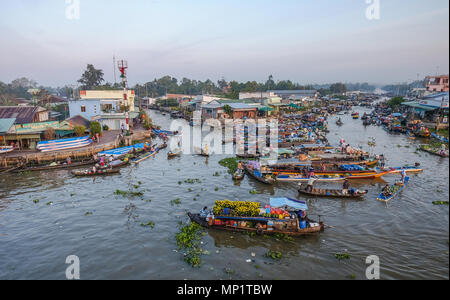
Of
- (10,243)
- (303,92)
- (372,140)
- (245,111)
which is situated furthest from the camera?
(303,92)

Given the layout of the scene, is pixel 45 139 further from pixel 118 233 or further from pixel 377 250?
pixel 377 250

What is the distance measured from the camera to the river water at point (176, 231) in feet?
41.6

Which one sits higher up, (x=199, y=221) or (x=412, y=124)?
(x=412, y=124)

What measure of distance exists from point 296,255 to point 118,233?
34.7ft

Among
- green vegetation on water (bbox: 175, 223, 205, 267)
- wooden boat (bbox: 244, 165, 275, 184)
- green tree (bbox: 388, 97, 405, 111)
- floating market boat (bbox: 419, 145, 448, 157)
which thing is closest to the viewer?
green vegetation on water (bbox: 175, 223, 205, 267)

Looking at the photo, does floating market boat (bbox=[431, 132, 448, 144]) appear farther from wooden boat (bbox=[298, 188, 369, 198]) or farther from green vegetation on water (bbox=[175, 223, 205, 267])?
green vegetation on water (bbox=[175, 223, 205, 267])

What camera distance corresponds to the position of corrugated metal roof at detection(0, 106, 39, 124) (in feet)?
107

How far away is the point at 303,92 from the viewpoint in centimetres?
10581

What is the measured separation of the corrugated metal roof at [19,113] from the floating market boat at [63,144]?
5.96 metres

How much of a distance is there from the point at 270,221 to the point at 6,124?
32.7 m

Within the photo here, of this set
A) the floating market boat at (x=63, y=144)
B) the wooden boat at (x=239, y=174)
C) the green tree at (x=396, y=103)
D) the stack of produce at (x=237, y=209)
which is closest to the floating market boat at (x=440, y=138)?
the wooden boat at (x=239, y=174)

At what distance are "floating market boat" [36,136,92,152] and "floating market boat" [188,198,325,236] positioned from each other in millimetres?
22677

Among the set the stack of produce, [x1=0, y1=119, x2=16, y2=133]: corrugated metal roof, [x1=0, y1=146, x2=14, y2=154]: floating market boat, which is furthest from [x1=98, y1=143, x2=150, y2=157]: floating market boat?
the stack of produce

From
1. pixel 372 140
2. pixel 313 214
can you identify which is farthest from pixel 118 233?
pixel 372 140
